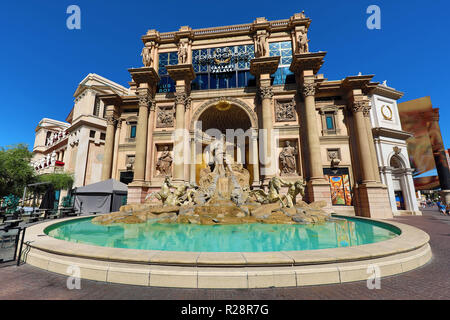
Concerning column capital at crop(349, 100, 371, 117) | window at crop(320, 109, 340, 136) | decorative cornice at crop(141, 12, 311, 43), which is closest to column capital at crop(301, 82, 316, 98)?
window at crop(320, 109, 340, 136)

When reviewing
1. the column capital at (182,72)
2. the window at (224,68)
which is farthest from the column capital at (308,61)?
the column capital at (182,72)

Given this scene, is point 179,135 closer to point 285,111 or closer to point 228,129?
point 228,129

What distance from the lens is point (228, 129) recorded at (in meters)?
25.0

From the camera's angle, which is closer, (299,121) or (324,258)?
(324,258)

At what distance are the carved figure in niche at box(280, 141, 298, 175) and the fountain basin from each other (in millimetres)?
15470

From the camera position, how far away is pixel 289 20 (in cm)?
2261

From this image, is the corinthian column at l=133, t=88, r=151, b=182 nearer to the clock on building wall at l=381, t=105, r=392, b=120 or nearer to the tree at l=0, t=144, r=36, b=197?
the tree at l=0, t=144, r=36, b=197

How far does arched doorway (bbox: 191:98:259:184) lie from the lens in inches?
856

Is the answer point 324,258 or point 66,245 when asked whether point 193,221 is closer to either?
point 66,245

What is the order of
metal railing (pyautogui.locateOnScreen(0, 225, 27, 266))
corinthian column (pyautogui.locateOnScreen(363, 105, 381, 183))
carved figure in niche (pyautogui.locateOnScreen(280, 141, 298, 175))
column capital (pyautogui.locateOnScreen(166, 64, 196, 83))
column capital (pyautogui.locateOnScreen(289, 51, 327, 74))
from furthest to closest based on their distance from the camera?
column capital (pyautogui.locateOnScreen(166, 64, 196, 83))
carved figure in niche (pyautogui.locateOnScreen(280, 141, 298, 175))
column capital (pyautogui.locateOnScreen(289, 51, 327, 74))
corinthian column (pyautogui.locateOnScreen(363, 105, 381, 183))
metal railing (pyautogui.locateOnScreen(0, 225, 27, 266))

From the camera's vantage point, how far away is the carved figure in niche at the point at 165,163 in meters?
21.6

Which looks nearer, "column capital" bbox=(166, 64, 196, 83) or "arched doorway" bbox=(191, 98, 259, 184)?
"column capital" bbox=(166, 64, 196, 83)
